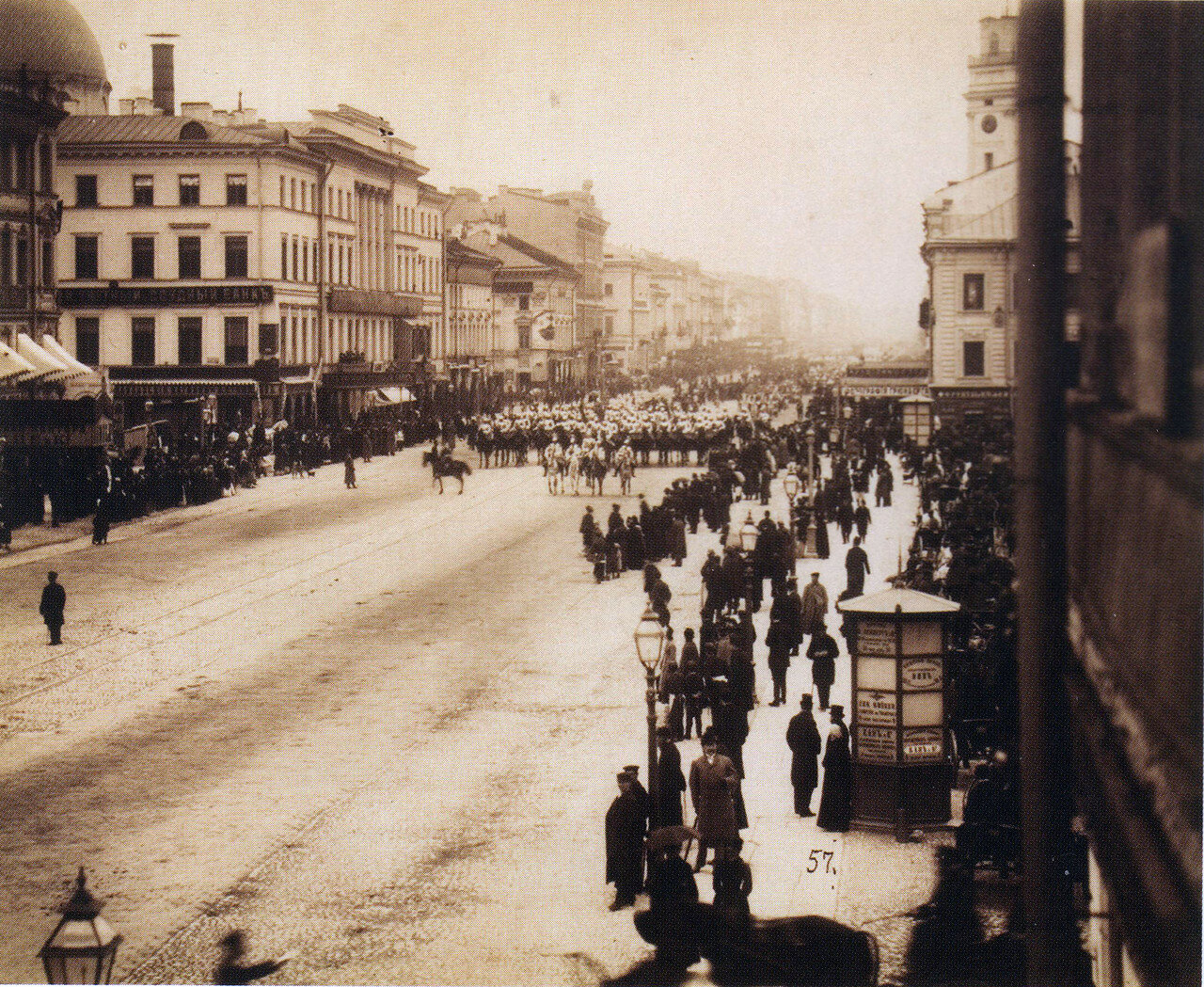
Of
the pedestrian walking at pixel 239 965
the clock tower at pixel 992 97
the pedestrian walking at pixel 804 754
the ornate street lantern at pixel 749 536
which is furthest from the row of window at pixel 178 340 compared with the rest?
the pedestrian walking at pixel 239 965

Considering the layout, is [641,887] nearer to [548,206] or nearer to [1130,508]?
[1130,508]

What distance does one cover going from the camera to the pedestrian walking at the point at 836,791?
14992 mm

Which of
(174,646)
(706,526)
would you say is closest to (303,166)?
(706,526)

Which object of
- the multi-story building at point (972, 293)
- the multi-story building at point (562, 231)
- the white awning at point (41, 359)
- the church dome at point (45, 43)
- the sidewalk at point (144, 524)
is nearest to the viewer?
the sidewalk at point (144, 524)

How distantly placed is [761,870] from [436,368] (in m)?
67.9

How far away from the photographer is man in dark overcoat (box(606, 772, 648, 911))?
13109 mm

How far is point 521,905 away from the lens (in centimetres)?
1308

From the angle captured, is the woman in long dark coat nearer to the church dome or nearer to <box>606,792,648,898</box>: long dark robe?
<box>606,792,648,898</box>: long dark robe

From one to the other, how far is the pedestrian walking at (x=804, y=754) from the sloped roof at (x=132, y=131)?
46943 millimetres

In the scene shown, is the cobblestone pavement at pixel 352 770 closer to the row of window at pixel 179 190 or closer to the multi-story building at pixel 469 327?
the row of window at pixel 179 190

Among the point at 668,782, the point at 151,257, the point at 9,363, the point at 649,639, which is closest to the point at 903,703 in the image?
the point at 668,782

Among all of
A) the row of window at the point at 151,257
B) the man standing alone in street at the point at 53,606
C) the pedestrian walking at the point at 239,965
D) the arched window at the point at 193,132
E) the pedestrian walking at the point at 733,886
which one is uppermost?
the arched window at the point at 193,132

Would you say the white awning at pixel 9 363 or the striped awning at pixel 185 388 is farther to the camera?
the striped awning at pixel 185 388

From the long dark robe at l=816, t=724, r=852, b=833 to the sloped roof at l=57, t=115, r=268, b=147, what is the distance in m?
47.5
